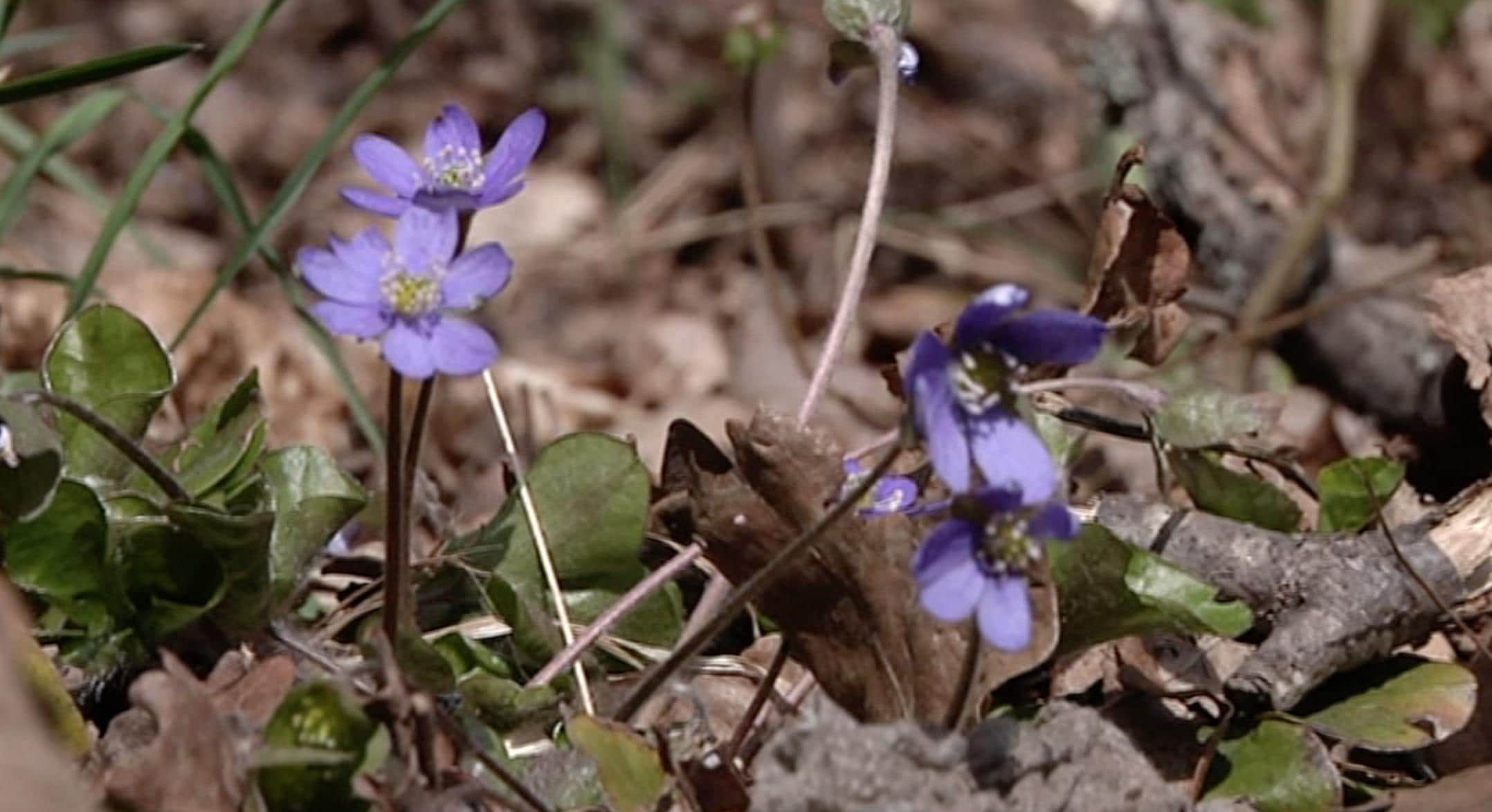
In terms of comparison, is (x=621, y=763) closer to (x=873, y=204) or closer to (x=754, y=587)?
(x=754, y=587)

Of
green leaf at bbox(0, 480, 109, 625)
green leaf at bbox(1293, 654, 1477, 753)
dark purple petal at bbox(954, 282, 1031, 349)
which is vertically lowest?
green leaf at bbox(1293, 654, 1477, 753)

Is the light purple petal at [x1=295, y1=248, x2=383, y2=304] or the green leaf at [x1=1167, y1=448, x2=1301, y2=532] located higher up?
the light purple petal at [x1=295, y1=248, x2=383, y2=304]

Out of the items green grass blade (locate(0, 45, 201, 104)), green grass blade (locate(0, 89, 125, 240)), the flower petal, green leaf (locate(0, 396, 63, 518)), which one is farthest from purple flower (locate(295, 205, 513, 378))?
green grass blade (locate(0, 89, 125, 240))

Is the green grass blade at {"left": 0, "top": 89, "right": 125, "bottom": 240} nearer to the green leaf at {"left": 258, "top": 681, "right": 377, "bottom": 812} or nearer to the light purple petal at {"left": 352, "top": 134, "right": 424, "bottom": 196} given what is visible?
the light purple petal at {"left": 352, "top": 134, "right": 424, "bottom": 196}

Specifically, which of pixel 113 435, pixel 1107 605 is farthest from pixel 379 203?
pixel 1107 605

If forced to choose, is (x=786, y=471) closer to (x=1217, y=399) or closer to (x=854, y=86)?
(x=1217, y=399)

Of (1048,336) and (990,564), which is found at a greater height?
(1048,336)

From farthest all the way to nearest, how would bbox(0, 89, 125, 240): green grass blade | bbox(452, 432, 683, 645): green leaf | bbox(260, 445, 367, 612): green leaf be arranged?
1. bbox(0, 89, 125, 240): green grass blade
2. bbox(452, 432, 683, 645): green leaf
3. bbox(260, 445, 367, 612): green leaf
